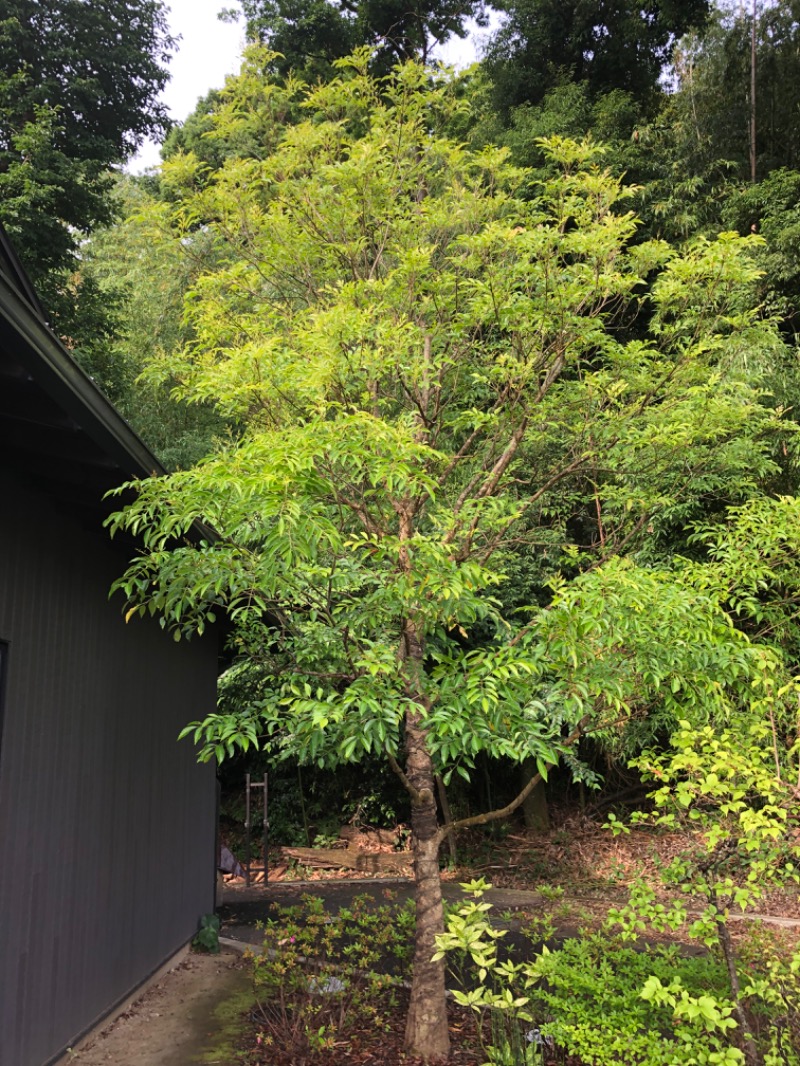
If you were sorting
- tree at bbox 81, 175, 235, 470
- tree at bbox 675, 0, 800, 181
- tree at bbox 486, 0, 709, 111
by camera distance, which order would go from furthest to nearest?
tree at bbox 486, 0, 709, 111 → tree at bbox 81, 175, 235, 470 → tree at bbox 675, 0, 800, 181

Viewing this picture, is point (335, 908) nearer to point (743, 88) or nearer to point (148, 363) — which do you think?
point (148, 363)

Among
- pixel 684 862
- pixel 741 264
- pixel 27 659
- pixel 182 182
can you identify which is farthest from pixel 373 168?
pixel 684 862

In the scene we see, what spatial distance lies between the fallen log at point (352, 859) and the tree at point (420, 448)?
239 inches

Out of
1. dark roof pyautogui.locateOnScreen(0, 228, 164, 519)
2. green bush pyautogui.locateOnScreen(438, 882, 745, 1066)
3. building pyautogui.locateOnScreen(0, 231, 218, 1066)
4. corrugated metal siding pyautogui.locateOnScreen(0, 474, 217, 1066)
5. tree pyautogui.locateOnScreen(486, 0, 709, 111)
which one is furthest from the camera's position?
tree pyautogui.locateOnScreen(486, 0, 709, 111)

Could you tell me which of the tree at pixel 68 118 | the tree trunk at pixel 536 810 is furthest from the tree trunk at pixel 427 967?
the tree at pixel 68 118

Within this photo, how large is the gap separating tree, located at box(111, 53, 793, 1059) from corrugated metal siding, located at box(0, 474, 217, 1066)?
16.9 inches

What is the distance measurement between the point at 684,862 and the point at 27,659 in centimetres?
295

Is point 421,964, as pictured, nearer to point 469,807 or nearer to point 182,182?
point 182,182

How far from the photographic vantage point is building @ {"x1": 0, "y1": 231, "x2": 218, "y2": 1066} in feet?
9.61

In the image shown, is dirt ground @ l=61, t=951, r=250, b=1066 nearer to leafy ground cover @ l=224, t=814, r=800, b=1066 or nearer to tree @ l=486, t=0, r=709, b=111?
leafy ground cover @ l=224, t=814, r=800, b=1066

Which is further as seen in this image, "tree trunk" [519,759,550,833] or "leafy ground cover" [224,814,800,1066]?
"tree trunk" [519,759,550,833]

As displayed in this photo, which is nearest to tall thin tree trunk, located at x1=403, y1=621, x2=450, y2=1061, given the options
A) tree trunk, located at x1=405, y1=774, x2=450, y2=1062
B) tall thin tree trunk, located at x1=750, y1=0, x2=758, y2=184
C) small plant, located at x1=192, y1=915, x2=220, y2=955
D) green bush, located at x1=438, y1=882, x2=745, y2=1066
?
tree trunk, located at x1=405, y1=774, x2=450, y2=1062

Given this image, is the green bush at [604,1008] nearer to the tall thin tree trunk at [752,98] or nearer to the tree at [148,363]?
the tree at [148,363]

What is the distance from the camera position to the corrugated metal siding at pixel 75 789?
314 centimetres
